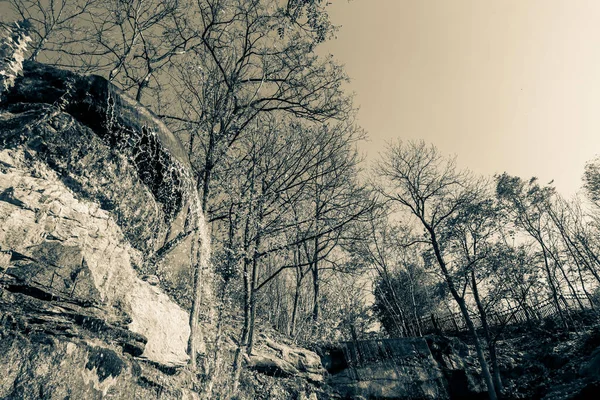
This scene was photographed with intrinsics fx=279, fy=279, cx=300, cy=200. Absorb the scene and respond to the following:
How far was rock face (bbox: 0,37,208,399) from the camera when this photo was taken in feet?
9.21

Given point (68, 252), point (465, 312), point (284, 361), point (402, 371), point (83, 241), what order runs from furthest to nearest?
point (465, 312)
point (402, 371)
point (284, 361)
point (83, 241)
point (68, 252)

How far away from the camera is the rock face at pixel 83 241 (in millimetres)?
2807

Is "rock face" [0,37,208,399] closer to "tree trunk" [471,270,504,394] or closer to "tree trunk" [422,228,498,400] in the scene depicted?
"tree trunk" [422,228,498,400]

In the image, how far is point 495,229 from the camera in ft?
34.9

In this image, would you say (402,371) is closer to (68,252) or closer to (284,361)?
(284,361)

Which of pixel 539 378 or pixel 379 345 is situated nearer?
pixel 379 345

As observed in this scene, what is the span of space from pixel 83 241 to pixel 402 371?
9390 mm

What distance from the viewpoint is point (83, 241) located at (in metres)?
3.59

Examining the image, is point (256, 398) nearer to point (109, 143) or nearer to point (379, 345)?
point (379, 345)

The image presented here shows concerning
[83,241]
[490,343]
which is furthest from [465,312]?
[83,241]

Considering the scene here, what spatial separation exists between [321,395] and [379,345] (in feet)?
8.79

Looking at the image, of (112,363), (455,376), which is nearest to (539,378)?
(455,376)

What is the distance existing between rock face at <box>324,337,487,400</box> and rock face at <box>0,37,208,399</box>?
5.86 meters

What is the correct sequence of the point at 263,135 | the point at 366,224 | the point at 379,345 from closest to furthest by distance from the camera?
the point at 263,135 → the point at 379,345 → the point at 366,224
